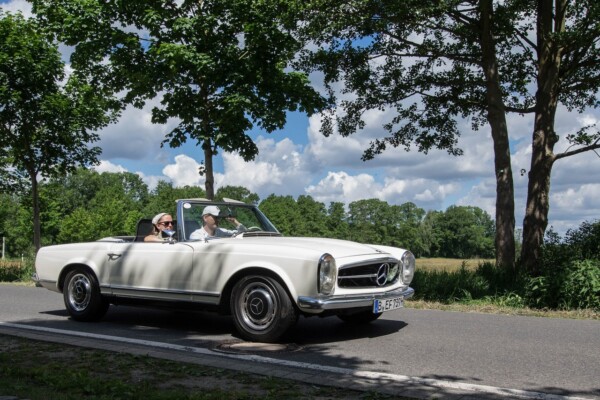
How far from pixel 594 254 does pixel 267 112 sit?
7.08 m

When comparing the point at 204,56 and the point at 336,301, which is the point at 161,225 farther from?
the point at 204,56

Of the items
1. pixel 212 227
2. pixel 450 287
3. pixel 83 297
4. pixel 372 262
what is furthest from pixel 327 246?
pixel 450 287

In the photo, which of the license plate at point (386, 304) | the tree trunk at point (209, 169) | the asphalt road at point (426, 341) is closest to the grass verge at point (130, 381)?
the asphalt road at point (426, 341)

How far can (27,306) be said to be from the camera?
34.2ft

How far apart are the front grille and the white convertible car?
1cm

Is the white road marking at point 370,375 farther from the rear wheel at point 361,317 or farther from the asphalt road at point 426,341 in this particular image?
the rear wheel at point 361,317

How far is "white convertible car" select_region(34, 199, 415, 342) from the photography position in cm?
632

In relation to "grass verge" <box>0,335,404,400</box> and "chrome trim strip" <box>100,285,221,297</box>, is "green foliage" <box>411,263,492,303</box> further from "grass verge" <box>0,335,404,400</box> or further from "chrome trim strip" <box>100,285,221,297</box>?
"grass verge" <box>0,335,404,400</box>

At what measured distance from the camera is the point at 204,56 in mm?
12273

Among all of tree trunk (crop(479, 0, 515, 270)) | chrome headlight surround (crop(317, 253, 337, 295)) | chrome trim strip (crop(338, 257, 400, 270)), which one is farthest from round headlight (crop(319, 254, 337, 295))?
tree trunk (crop(479, 0, 515, 270))

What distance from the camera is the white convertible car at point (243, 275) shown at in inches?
249

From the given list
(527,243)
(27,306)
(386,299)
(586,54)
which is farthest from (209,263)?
(586,54)

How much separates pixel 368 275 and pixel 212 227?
2.27m

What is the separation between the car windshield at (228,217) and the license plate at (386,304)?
1993mm
